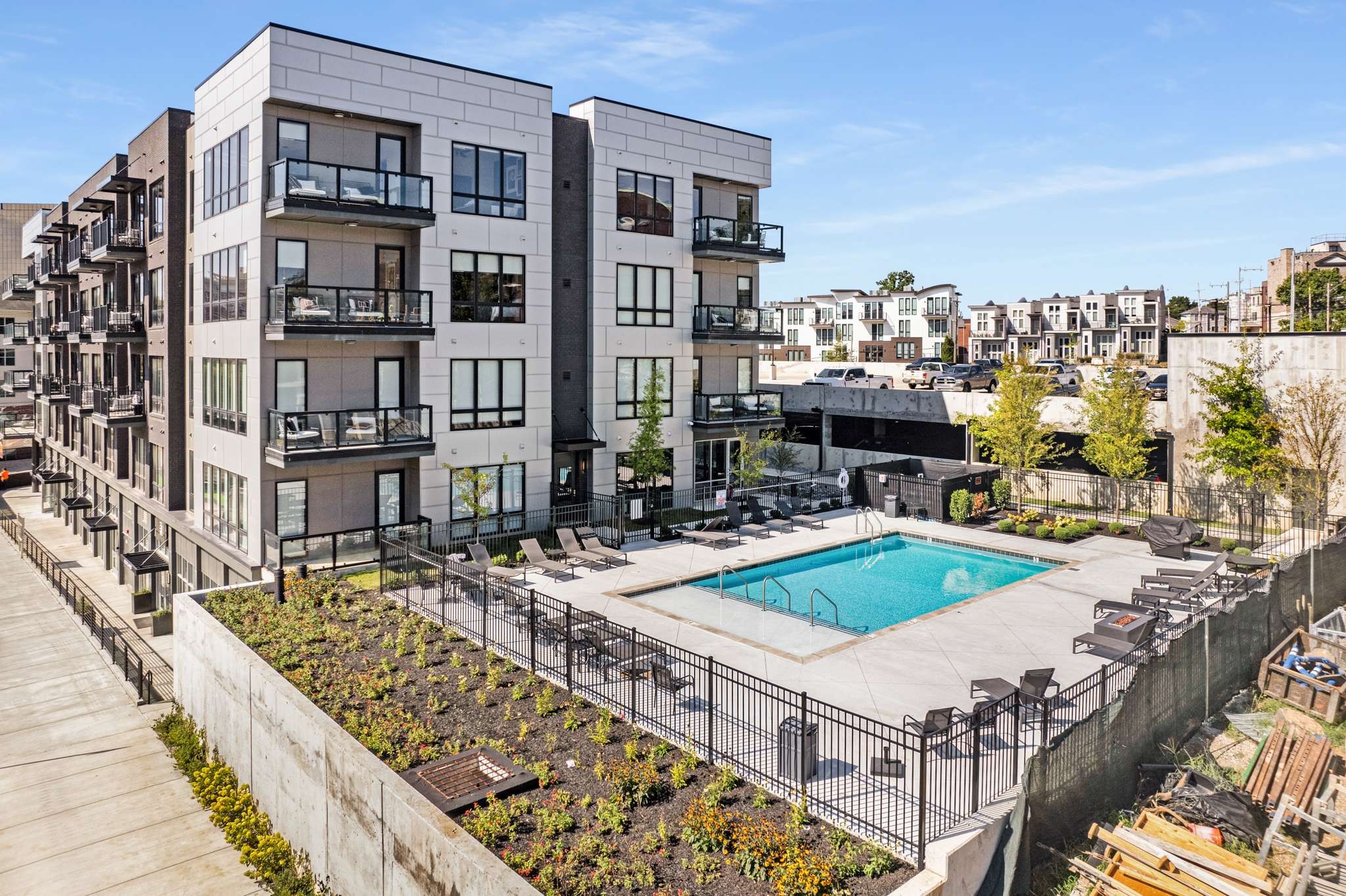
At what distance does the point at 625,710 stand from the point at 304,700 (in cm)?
495

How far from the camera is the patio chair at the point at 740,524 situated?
26359 millimetres

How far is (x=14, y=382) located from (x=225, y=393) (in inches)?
1889

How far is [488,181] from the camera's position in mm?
24953

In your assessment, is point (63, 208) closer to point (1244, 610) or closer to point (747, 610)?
point (747, 610)

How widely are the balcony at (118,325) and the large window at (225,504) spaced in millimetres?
9259

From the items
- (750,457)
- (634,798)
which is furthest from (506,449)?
(634,798)

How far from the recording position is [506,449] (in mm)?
25688

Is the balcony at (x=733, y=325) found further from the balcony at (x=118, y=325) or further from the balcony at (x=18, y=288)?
the balcony at (x=18, y=288)

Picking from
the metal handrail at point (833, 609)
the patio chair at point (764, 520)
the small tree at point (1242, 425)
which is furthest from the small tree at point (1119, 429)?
the metal handrail at point (833, 609)

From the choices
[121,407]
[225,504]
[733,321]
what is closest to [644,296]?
[733,321]

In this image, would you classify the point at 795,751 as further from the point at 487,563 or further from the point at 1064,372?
the point at 1064,372

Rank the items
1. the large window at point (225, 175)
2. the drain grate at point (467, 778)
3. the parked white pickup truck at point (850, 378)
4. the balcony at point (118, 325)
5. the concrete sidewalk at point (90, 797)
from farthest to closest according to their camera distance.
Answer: the parked white pickup truck at point (850, 378) → the balcony at point (118, 325) → the large window at point (225, 175) → the concrete sidewalk at point (90, 797) → the drain grate at point (467, 778)

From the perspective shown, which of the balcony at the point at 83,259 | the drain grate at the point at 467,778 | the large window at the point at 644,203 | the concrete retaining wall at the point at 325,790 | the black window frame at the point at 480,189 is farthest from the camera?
the balcony at the point at 83,259

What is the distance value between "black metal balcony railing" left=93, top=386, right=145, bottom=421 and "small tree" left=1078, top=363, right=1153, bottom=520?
3212 centimetres
